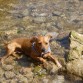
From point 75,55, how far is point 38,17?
3.31 meters

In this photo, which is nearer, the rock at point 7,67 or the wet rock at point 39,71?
the wet rock at point 39,71

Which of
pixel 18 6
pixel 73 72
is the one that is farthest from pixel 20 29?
pixel 73 72

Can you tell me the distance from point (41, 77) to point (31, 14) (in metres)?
4.14

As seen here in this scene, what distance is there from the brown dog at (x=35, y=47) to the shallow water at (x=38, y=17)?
2.19 ft

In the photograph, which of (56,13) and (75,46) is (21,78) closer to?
(75,46)

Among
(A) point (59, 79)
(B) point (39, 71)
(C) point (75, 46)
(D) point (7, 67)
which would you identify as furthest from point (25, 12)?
(A) point (59, 79)

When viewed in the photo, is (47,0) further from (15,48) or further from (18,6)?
(15,48)

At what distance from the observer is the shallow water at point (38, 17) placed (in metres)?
9.41

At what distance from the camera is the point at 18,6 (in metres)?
11.7

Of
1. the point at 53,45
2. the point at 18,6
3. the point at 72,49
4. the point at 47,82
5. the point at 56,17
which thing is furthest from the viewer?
the point at 18,6

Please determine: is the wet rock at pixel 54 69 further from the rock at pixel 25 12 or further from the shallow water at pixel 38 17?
the rock at pixel 25 12

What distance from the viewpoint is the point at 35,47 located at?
24.6ft

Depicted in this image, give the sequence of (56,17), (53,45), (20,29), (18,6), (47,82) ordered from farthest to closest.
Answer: (18,6) < (56,17) < (20,29) < (53,45) < (47,82)

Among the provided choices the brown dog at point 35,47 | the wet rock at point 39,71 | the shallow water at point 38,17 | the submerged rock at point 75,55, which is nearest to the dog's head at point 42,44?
the brown dog at point 35,47
